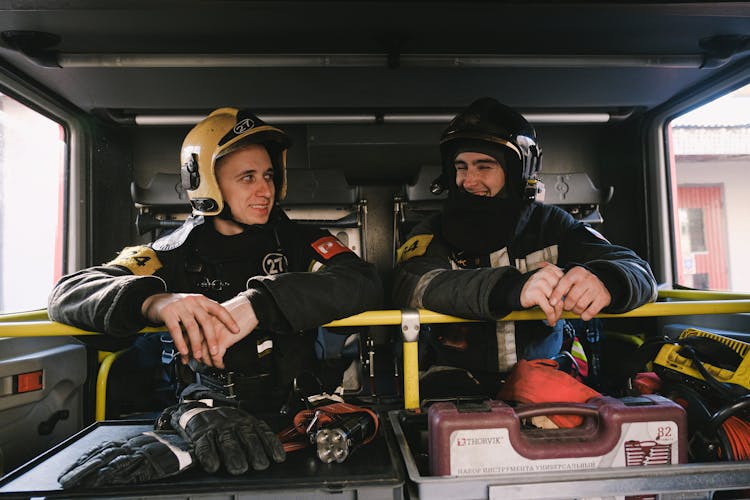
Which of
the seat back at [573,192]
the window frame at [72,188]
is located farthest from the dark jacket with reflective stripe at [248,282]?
the seat back at [573,192]

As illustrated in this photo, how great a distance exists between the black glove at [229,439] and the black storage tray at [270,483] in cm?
3

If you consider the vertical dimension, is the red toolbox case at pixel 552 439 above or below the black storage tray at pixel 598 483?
above

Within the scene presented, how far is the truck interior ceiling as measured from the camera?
3.75 feet

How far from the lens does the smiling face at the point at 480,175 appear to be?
94.5 inches

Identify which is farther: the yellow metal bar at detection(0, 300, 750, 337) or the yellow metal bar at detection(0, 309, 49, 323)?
the yellow metal bar at detection(0, 309, 49, 323)

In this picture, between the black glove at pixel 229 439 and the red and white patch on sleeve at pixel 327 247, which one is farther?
the red and white patch on sleeve at pixel 327 247

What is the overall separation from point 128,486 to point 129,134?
3265mm

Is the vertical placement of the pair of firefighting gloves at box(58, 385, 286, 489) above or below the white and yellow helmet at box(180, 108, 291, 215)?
Result: below

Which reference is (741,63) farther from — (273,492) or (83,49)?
(83,49)

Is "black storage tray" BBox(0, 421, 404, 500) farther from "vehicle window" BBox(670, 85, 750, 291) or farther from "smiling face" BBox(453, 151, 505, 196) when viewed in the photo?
"vehicle window" BBox(670, 85, 750, 291)

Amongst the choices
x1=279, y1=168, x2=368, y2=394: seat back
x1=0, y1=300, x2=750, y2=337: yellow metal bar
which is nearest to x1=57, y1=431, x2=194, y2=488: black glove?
x1=0, y1=300, x2=750, y2=337: yellow metal bar

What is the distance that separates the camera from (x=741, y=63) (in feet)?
8.02

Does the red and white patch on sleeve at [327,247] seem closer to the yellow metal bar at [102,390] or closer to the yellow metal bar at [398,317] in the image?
the yellow metal bar at [398,317]

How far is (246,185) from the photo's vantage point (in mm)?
2311
